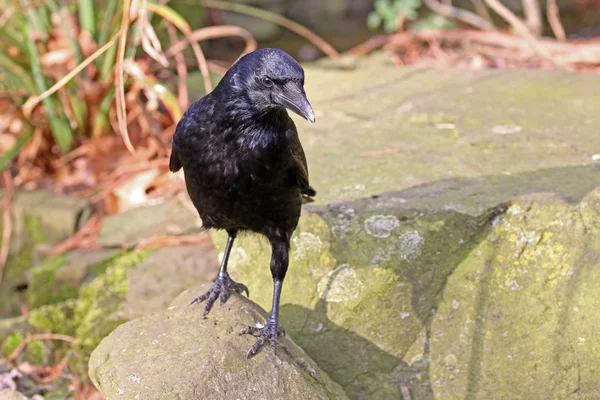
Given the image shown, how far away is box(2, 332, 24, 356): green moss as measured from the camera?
3.81 meters

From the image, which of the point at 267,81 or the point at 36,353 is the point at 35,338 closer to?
the point at 36,353

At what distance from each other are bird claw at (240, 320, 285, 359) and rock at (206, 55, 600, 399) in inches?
14.4

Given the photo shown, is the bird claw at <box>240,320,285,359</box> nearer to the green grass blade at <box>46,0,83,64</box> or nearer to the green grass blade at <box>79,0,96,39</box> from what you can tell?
the green grass blade at <box>46,0,83,64</box>

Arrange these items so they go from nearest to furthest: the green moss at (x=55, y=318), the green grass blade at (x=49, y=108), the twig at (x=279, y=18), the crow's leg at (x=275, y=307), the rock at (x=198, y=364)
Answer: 1. the rock at (x=198, y=364)
2. the crow's leg at (x=275, y=307)
3. the green moss at (x=55, y=318)
4. the green grass blade at (x=49, y=108)
5. the twig at (x=279, y=18)

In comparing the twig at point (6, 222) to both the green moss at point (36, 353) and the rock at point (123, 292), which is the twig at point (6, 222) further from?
the green moss at point (36, 353)

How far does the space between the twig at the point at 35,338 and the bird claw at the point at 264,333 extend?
1.60 metres

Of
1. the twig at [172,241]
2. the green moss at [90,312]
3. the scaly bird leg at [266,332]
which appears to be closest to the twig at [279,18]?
the twig at [172,241]

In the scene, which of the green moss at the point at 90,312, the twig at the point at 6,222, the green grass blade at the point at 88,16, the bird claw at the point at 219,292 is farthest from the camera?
the green grass blade at the point at 88,16

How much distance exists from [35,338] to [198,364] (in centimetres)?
188

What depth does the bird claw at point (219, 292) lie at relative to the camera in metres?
2.64

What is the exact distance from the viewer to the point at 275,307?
2.69 m

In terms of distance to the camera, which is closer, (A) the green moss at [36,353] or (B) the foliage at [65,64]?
(A) the green moss at [36,353]

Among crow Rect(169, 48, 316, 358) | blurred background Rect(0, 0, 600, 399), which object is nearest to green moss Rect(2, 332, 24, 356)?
blurred background Rect(0, 0, 600, 399)

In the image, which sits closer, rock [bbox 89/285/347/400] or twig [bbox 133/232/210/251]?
rock [bbox 89/285/347/400]
